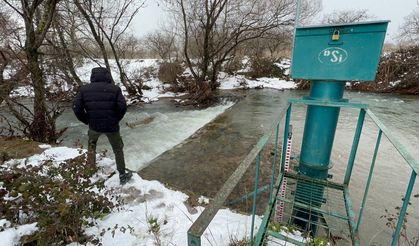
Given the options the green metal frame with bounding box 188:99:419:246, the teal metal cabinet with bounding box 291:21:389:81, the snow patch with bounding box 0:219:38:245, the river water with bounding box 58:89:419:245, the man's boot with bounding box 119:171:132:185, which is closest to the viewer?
the green metal frame with bounding box 188:99:419:246

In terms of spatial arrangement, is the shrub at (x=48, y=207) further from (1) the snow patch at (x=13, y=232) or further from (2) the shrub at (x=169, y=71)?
(2) the shrub at (x=169, y=71)

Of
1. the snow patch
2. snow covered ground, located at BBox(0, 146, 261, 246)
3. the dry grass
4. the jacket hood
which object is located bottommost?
snow covered ground, located at BBox(0, 146, 261, 246)

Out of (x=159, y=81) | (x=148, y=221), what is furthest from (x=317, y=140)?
(x=159, y=81)

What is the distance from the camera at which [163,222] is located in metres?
2.60

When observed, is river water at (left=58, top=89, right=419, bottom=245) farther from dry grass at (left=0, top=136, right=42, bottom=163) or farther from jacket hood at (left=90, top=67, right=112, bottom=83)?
jacket hood at (left=90, top=67, right=112, bottom=83)

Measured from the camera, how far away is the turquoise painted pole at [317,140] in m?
2.57

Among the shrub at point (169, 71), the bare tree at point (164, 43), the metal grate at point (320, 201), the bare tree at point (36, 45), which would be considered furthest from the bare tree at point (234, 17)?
the metal grate at point (320, 201)

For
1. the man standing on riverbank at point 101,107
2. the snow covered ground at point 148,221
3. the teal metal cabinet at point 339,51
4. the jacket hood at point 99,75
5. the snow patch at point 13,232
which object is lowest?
the snow covered ground at point 148,221

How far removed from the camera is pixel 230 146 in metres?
6.24

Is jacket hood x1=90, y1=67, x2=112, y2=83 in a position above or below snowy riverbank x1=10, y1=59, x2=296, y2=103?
above

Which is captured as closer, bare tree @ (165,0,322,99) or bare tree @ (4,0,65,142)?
bare tree @ (4,0,65,142)

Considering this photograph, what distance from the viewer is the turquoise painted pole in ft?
8.45

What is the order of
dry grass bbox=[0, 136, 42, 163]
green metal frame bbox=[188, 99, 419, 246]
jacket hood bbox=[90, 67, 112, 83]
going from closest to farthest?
1. green metal frame bbox=[188, 99, 419, 246]
2. jacket hood bbox=[90, 67, 112, 83]
3. dry grass bbox=[0, 136, 42, 163]

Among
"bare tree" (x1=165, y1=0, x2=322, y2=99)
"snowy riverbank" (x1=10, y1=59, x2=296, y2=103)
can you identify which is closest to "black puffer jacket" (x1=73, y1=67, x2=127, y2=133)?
"bare tree" (x1=165, y1=0, x2=322, y2=99)
